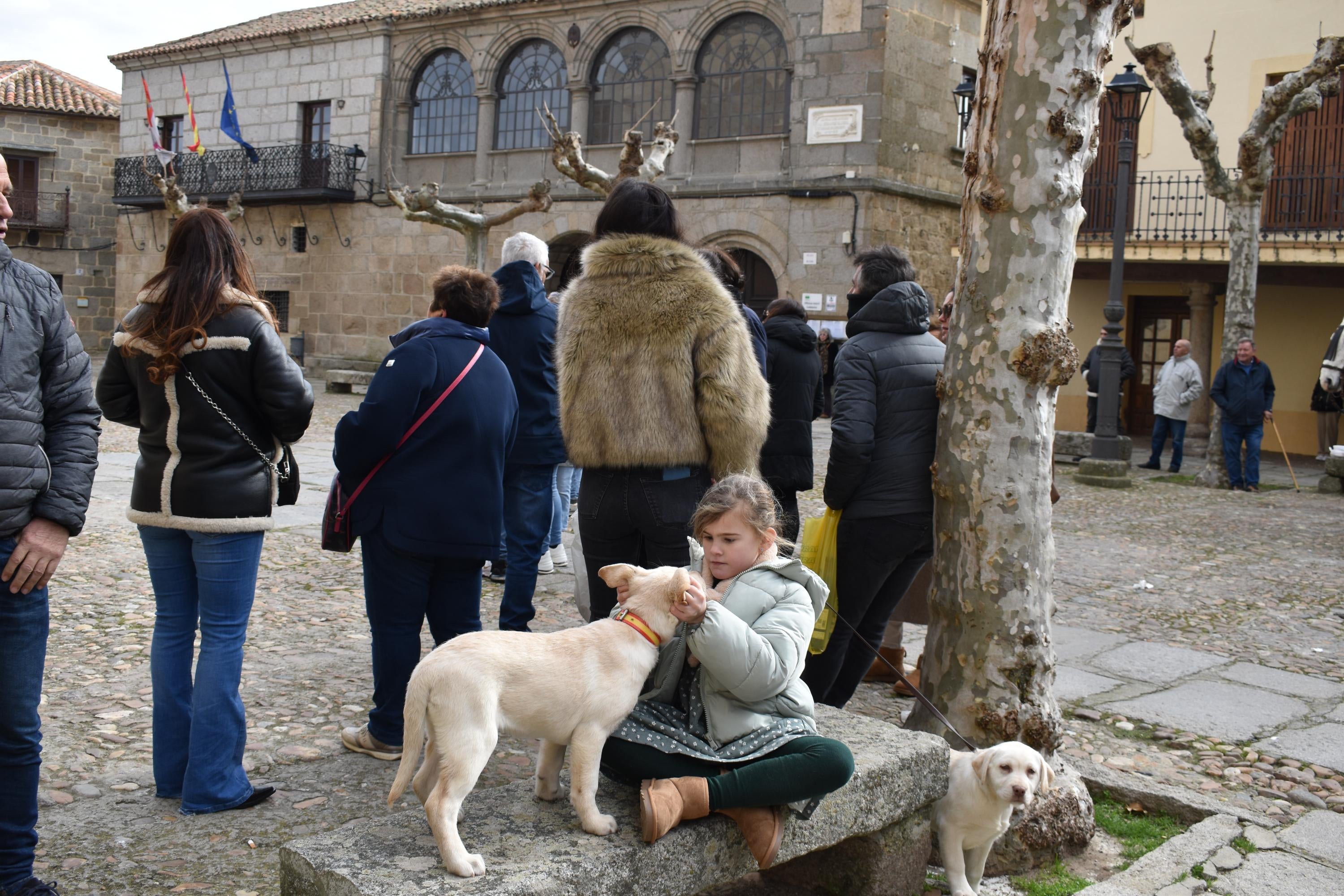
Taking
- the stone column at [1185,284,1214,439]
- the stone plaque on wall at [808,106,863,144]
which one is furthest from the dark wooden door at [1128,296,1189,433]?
the stone plaque on wall at [808,106,863,144]

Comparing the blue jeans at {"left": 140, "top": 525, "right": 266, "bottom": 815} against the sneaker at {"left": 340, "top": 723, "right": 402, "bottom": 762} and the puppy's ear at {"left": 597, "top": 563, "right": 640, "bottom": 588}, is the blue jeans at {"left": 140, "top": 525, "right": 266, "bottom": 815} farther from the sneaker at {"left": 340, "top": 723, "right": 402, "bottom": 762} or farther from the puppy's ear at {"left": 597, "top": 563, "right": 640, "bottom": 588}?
the puppy's ear at {"left": 597, "top": 563, "right": 640, "bottom": 588}

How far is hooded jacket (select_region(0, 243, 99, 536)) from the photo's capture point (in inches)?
116

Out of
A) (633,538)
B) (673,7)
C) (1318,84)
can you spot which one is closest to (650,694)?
(633,538)

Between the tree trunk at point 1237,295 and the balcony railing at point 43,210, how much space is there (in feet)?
114

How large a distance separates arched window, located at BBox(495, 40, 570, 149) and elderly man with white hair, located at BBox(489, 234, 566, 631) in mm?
18965

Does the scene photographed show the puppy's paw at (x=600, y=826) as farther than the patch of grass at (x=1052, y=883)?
No

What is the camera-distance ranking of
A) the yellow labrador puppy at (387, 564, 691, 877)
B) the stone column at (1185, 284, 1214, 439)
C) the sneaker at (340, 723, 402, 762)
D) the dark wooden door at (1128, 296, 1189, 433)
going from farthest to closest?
the dark wooden door at (1128, 296, 1189, 433)
the stone column at (1185, 284, 1214, 439)
the sneaker at (340, 723, 402, 762)
the yellow labrador puppy at (387, 564, 691, 877)

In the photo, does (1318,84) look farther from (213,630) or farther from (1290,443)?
(213,630)

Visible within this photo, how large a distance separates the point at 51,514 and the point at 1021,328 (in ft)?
9.80

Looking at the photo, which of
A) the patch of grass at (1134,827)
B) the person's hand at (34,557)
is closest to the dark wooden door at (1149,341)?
the patch of grass at (1134,827)

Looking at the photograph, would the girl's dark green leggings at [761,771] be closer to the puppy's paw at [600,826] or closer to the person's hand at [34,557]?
the puppy's paw at [600,826]

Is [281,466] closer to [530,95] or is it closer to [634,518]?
[634,518]

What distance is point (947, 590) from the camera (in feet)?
13.8

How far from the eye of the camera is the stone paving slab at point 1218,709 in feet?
16.9
